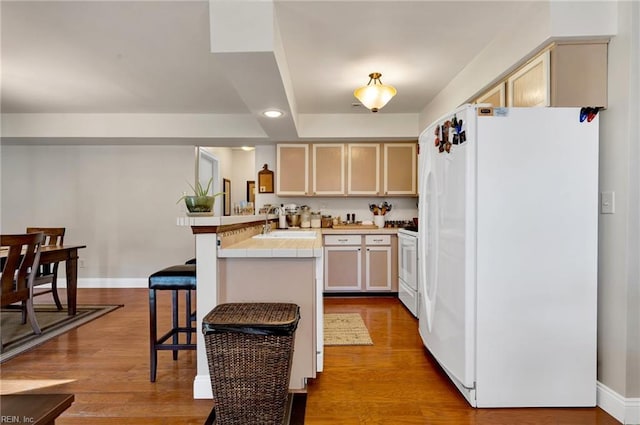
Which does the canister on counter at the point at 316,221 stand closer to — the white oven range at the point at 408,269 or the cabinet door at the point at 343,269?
the cabinet door at the point at 343,269

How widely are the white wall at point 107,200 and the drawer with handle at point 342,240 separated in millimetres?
2122

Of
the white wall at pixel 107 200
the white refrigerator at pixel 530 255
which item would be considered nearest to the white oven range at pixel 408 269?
the white refrigerator at pixel 530 255

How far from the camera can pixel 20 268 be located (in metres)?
2.89

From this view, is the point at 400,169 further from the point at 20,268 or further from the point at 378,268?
the point at 20,268

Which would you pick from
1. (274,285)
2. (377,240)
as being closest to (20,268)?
(274,285)

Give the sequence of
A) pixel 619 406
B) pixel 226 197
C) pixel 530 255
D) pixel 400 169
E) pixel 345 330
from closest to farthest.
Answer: pixel 619 406 < pixel 530 255 < pixel 345 330 < pixel 400 169 < pixel 226 197

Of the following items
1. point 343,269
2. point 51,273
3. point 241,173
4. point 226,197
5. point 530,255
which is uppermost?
point 241,173

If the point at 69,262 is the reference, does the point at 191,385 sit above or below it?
below

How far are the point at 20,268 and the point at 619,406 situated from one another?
14.6 feet

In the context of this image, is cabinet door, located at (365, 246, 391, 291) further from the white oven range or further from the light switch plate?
the light switch plate

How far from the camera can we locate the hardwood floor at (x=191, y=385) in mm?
1830

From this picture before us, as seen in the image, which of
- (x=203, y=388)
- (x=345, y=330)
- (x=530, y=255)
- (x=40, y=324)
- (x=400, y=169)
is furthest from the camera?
(x=400, y=169)

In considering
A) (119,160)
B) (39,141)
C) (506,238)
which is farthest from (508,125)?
(39,141)

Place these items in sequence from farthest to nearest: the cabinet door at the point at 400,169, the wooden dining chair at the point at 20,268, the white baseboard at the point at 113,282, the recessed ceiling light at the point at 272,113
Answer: the white baseboard at the point at 113,282 → the cabinet door at the point at 400,169 → the recessed ceiling light at the point at 272,113 → the wooden dining chair at the point at 20,268
